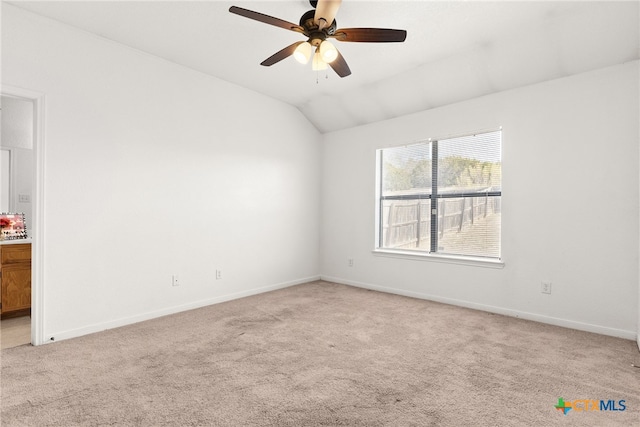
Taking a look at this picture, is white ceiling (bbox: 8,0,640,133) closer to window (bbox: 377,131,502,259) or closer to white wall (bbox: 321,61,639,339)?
white wall (bbox: 321,61,639,339)

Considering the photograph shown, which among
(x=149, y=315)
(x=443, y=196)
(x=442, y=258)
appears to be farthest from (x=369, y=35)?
(x=149, y=315)

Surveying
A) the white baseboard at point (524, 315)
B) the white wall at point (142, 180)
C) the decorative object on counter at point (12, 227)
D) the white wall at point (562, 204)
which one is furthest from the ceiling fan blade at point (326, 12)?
the decorative object on counter at point (12, 227)

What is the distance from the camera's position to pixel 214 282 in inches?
159

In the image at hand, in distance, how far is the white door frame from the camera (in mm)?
2762

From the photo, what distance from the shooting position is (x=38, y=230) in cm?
277

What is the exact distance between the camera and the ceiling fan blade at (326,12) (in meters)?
2.06

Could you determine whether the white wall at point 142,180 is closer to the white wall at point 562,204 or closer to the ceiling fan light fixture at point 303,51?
the ceiling fan light fixture at point 303,51

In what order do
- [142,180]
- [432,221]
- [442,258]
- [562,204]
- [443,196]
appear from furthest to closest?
1. [432,221]
2. [443,196]
3. [442,258]
4. [142,180]
5. [562,204]

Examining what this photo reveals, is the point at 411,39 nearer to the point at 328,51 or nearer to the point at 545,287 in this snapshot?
the point at 328,51

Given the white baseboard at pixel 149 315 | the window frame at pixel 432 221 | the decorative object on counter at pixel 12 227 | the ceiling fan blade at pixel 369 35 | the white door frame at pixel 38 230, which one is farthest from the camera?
the window frame at pixel 432 221

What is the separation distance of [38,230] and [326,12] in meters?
2.88

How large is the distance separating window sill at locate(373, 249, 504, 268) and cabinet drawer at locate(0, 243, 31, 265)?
13.6 ft

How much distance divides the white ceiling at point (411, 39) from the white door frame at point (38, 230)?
90 cm

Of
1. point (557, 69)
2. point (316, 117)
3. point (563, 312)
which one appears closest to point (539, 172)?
point (557, 69)
